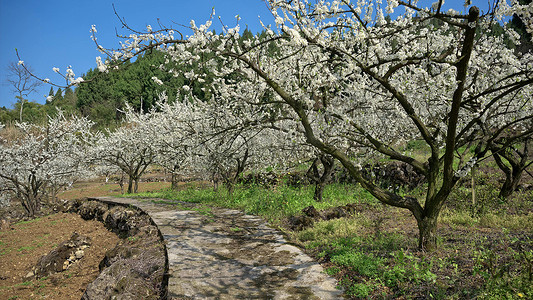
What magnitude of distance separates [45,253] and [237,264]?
333 inches

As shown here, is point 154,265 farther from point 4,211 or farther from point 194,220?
point 4,211

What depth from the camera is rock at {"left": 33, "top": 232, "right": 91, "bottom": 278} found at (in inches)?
323

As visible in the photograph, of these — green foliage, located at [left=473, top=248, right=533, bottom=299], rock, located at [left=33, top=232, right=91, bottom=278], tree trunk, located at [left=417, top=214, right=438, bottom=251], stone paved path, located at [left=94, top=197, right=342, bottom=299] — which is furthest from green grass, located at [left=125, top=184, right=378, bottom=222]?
green foliage, located at [left=473, top=248, right=533, bottom=299]

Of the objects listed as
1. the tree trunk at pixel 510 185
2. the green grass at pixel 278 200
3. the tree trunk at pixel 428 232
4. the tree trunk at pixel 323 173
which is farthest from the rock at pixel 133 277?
the tree trunk at pixel 510 185

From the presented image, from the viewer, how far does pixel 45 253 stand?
1014 cm

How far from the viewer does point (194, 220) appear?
882 cm

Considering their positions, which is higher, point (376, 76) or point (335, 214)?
point (376, 76)

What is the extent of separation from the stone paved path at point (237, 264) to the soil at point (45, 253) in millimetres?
2308

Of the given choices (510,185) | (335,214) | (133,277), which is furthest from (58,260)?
(510,185)

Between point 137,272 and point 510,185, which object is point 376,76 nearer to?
point 137,272

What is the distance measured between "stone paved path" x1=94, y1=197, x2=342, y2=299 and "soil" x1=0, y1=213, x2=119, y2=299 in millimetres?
2308

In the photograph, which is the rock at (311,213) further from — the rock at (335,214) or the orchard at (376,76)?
the orchard at (376,76)

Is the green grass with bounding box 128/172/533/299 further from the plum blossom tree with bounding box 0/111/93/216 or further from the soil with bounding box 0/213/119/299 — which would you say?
the plum blossom tree with bounding box 0/111/93/216

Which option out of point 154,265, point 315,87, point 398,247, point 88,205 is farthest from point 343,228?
point 88,205
